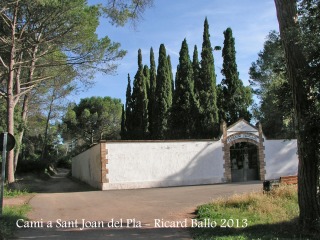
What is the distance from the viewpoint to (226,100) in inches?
1403

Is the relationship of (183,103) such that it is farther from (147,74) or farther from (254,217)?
(254,217)

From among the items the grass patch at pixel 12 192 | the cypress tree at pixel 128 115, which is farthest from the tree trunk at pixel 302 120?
the cypress tree at pixel 128 115

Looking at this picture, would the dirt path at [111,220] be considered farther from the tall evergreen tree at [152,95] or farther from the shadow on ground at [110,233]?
the tall evergreen tree at [152,95]

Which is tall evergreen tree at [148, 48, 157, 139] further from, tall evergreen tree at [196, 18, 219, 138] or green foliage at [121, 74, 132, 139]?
tall evergreen tree at [196, 18, 219, 138]

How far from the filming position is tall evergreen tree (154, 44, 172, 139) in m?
38.4

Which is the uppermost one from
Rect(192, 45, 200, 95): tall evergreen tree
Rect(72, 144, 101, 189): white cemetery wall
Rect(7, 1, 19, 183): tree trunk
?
Rect(192, 45, 200, 95): tall evergreen tree

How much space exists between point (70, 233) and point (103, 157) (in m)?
13.5

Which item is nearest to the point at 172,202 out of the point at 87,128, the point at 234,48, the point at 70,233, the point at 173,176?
the point at 70,233

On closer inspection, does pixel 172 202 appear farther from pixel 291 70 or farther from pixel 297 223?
pixel 291 70

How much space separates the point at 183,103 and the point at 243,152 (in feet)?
31.3

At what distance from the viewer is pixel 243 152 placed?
1093 inches

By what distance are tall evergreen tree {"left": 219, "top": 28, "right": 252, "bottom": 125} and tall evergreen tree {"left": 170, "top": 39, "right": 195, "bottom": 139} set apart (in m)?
2.92

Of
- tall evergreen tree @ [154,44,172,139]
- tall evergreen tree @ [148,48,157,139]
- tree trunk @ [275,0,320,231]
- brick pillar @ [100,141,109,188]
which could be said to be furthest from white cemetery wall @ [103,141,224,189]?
tree trunk @ [275,0,320,231]

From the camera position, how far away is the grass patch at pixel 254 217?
27.8 feet
